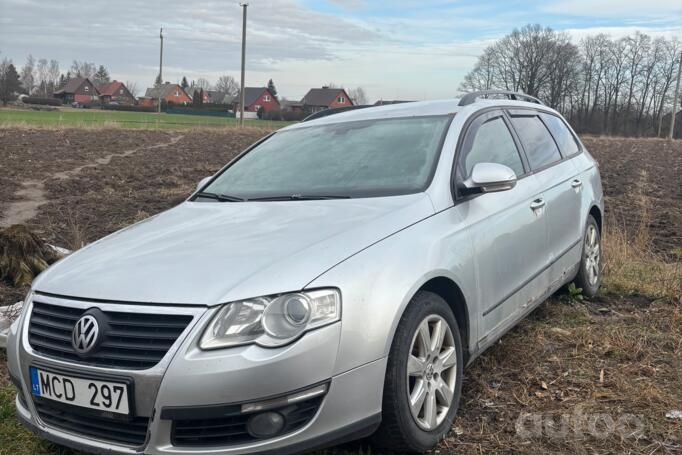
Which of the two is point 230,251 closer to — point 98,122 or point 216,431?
point 216,431

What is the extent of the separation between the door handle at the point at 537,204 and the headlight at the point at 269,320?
2.02 meters

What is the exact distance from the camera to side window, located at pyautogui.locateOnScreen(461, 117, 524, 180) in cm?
373

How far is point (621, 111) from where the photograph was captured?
8600 cm

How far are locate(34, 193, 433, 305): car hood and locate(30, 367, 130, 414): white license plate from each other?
1.04ft

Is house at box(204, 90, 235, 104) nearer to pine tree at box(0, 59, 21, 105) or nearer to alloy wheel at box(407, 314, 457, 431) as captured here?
pine tree at box(0, 59, 21, 105)

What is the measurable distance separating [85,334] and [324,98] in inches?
3555

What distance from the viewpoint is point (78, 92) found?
11525cm

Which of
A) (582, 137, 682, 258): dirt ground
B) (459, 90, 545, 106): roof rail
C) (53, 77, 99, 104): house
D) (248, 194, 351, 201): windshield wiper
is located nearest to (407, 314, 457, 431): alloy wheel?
(248, 194, 351, 201): windshield wiper

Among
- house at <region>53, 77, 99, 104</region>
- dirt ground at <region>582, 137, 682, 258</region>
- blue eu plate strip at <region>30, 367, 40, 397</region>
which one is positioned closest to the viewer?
blue eu plate strip at <region>30, 367, 40, 397</region>

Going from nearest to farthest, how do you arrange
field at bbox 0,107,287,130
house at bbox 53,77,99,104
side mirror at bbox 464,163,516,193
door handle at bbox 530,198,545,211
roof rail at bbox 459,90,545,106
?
side mirror at bbox 464,163,516,193, door handle at bbox 530,198,545,211, roof rail at bbox 459,90,545,106, field at bbox 0,107,287,130, house at bbox 53,77,99,104

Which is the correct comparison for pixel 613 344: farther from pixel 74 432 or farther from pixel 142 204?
pixel 142 204

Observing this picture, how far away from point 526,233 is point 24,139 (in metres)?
22.9

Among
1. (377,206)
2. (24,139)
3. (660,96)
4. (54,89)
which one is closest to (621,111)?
(660,96)

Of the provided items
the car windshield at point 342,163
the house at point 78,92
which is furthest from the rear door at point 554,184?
the house at point 78,92
